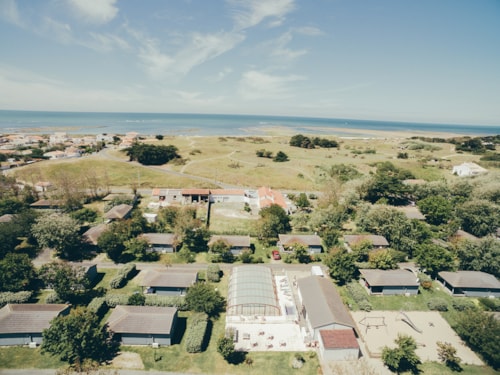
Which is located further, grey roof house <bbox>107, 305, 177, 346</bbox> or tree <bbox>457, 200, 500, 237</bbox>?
tree <bbox>457, 200, 500, 237</bbox>

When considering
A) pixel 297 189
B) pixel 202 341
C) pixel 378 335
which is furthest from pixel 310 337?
pixel 297 189

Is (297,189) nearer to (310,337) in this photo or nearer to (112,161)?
(310,337)

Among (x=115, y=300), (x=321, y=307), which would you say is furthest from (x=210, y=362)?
(x=115, y=300)

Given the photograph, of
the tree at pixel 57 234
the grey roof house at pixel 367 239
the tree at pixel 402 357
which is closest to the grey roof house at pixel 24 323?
the tree at pixel 57 234

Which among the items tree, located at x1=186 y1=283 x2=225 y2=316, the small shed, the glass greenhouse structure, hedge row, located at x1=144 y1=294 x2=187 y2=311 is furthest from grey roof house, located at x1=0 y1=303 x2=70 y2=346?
the small shed

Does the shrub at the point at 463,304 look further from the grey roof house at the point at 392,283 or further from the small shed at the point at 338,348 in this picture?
the small shed at the point at 338,348

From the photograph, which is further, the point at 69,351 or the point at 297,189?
the point at 297,189

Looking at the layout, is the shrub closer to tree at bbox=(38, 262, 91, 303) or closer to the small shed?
the small shed
